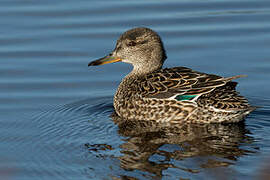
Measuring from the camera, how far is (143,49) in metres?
9.19

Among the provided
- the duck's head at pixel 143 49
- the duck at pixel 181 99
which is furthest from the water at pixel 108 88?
the duck's head at pixel 143 49

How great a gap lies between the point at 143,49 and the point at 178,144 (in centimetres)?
225

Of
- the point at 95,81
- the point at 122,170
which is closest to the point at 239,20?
the point at 95,81

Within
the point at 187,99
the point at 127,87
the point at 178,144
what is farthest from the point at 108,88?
the point at 178,144

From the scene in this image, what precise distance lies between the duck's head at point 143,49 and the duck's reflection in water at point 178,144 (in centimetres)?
103

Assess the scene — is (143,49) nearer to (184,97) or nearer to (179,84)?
(179,84)

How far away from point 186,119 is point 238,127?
709mm

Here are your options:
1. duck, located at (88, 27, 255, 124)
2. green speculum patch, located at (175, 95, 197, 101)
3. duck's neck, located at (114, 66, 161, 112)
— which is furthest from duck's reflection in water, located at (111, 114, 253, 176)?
green speculum patch, located at (175, 95, 197, 101)

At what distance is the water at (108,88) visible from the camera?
22.0 ft

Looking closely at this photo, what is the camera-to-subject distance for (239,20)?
40.8 ft

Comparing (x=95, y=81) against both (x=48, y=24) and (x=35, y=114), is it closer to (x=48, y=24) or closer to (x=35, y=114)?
(x=35, y=114)

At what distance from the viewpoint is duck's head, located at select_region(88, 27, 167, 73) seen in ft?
30.0

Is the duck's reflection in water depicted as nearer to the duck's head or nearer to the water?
the water

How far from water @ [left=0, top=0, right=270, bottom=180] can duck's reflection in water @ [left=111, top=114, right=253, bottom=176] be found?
0.04ft
